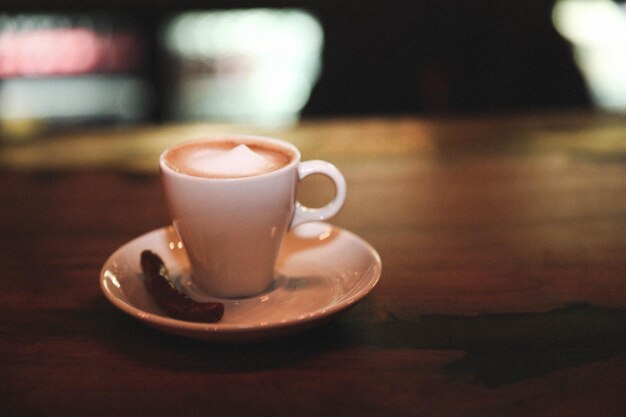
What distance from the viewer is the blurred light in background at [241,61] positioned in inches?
111

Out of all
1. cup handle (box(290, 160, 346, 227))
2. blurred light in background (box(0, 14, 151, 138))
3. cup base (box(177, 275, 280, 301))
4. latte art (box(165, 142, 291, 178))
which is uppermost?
latte art (box(165, 142, 291, 178))

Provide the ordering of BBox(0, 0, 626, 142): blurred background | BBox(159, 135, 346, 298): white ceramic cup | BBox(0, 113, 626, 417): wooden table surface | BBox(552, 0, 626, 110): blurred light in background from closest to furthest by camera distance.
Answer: BBox(0, 113, 626, 417): wooden table surface → BBox(159, 135, 346, 298): white ceramic cup → BBox(0, 0, 626, 142): blurred background → BBox(552, 0, 626, 110): blurred light in background

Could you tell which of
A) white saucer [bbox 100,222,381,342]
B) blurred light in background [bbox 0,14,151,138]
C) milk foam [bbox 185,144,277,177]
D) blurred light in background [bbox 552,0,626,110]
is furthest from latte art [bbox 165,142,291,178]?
blurred light in background [bbox 552,0,626,110]

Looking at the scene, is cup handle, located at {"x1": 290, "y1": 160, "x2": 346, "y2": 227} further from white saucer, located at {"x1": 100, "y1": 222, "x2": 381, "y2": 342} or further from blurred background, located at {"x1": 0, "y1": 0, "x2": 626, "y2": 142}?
blurred background, located at {"x1": 0, "y1": 0, "x2": 626, "y2": 142}

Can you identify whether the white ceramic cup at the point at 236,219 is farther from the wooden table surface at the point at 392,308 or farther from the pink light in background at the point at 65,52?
the pink light in background at the point at 65,52

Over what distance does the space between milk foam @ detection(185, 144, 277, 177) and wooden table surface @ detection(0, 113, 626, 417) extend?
17 cm

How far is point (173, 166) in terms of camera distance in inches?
27.5

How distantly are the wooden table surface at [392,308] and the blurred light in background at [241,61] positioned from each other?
1.57 meters

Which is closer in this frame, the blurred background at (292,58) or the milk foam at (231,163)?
the milk foam at (231,163)

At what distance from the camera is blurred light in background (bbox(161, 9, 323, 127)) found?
281cm

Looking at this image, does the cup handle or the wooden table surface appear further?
the cup handle

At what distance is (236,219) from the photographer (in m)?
0.67

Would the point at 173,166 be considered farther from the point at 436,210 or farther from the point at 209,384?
the point at 436,210

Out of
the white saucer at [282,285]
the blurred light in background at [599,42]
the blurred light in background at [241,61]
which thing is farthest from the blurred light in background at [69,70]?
the white saucer at [282,285]
